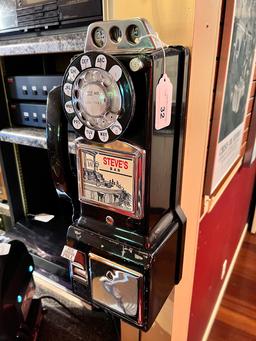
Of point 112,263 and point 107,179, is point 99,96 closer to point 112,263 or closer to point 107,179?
point 107,179

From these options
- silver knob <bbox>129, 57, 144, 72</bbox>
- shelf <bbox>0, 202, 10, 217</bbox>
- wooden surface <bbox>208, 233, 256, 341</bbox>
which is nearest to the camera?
silver knob <bbox>129, 57, 144, 72</bbox>

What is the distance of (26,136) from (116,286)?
1.82 feet

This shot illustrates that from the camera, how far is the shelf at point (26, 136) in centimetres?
79

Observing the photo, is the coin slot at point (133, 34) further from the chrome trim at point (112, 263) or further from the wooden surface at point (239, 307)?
the wooden surface at point (239, 307)

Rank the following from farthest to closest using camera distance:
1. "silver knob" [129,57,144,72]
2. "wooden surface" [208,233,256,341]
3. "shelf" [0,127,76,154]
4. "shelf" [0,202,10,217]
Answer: "wooden surface" [208,233,256,341], "shelf" [0,202,10,217], "shelf" [0,127,76,154], "silver knob" [129,57,144,72]

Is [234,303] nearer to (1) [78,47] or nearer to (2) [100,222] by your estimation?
(2) [100,222]

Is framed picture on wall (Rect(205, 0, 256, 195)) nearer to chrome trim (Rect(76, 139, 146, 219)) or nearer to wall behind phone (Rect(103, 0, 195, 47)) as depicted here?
wall behind phone (Rect(103, 0, 195, 47))

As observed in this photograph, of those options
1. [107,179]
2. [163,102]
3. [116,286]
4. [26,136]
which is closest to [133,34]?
[163,102]

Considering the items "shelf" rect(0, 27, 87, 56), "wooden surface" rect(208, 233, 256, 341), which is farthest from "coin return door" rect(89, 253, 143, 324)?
"wooden surface" rect(208, 233, 256, 341)

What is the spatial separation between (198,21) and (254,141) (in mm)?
977

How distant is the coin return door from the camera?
470mm

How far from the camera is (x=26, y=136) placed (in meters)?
0.83

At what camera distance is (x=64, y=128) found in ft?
1.65

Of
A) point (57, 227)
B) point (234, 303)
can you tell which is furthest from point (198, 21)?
point (234, 303)
